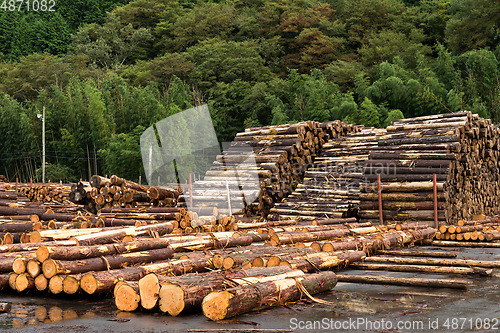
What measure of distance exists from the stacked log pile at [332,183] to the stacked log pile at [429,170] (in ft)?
1.62

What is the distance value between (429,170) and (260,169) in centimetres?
448

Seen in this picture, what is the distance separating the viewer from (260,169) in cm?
1427

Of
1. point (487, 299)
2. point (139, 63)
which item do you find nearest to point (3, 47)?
point (139, 63)

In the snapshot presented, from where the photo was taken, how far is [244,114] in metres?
40.3

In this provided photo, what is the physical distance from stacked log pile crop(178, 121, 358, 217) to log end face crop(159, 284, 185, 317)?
8.24m

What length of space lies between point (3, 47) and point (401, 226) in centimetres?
5523

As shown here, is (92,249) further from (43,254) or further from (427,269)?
(427,269)

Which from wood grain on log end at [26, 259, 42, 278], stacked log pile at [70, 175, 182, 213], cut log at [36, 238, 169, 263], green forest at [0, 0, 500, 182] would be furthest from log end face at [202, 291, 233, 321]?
green forest at [0, 0, 500, 182]

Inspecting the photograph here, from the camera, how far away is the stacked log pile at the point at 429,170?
12.4 m

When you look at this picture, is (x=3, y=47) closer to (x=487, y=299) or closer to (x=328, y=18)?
(x=328, y=18)

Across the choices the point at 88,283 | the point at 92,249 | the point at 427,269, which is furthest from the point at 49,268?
the point at 427,269

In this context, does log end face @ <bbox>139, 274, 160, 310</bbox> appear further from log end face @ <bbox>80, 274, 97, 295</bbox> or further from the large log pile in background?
the large log pile in background

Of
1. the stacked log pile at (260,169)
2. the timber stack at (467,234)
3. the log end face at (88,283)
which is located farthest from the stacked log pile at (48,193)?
the log end face at (88,283)

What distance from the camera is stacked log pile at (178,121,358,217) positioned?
536 inches
